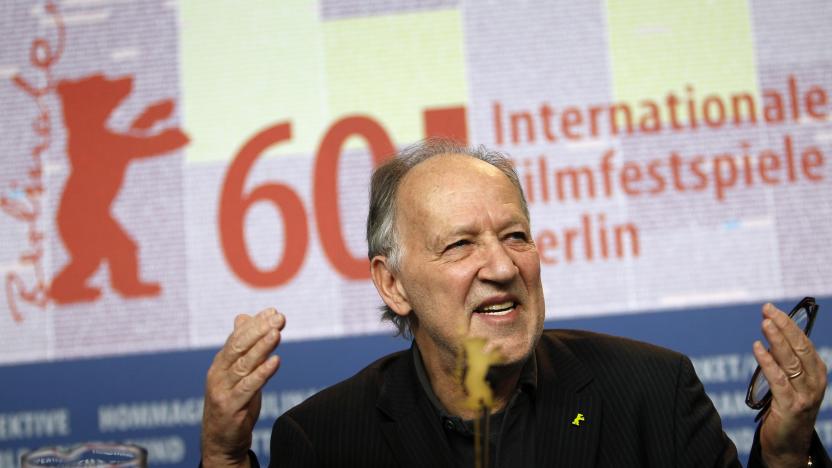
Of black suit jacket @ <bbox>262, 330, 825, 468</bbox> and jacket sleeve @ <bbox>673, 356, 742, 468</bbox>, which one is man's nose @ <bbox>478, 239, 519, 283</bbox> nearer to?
black suit jacket @ <bbox>262, 330, 825, 468</bbox>

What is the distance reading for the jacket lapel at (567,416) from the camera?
189 cm

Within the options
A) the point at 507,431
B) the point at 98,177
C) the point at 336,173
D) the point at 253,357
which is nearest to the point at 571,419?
the point at 507,431

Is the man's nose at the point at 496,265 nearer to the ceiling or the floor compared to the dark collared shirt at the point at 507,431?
nearer to the ceiling

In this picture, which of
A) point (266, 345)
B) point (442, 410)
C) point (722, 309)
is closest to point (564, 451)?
point (442, 410)

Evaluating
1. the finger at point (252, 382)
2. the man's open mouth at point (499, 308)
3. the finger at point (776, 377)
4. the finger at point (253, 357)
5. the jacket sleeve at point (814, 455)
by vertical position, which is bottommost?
the jacket sleeve at point (814, 455)

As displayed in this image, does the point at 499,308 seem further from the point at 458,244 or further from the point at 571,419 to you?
the point at 571,419

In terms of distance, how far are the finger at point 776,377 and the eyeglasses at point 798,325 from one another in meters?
0.03

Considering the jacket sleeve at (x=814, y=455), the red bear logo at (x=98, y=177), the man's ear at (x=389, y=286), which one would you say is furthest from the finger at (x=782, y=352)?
the red bear logo at (x=98, y=177)

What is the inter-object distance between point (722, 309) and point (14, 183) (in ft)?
8.12

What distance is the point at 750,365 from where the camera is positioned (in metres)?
3.05

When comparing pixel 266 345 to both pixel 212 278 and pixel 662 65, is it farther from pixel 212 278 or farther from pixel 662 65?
pixel 662 65

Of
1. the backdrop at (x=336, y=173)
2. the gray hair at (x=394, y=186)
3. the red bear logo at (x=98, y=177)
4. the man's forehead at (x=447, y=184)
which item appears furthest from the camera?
the red bear logo at (x=98, y=177)

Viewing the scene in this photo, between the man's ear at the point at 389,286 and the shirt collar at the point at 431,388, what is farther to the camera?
the man's ear at the point at 389,286

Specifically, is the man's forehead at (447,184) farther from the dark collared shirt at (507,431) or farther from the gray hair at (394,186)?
the dark collared shirt at (507,431)
